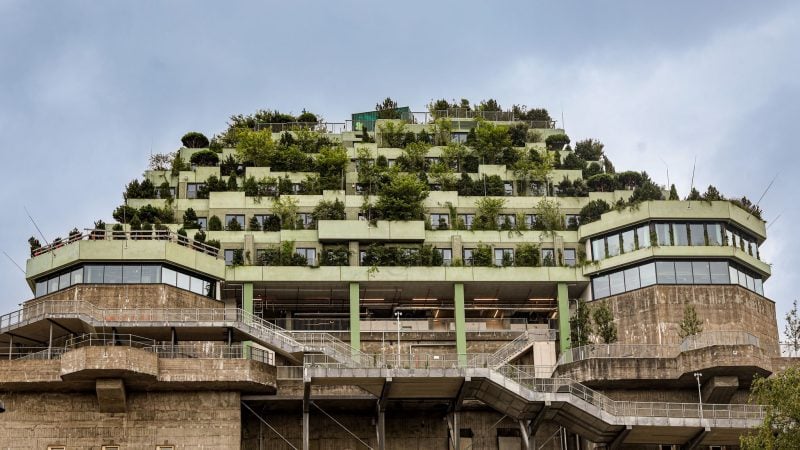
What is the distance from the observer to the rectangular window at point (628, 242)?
3046 inches

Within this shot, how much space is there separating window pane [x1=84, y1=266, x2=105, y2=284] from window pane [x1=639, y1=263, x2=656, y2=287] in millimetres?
32371

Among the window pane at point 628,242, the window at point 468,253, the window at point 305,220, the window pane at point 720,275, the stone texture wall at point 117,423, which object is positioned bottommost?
the stone texture wall at point 117,423

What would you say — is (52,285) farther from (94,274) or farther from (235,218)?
(235,218)

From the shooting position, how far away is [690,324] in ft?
236

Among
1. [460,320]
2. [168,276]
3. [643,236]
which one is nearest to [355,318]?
[460,320]

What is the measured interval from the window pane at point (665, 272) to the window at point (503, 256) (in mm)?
9679

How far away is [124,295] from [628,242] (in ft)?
101

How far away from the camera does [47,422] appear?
65.9m

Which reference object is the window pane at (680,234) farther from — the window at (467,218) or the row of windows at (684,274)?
the window at (467,218)

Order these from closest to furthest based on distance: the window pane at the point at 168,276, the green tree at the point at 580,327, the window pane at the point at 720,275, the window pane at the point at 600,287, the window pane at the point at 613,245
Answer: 1. the window pane at the point at 168,276
2. the green tree at the point at 580,327
3. the window pane at the point at 720,275
4. the window pane at the point at 600,287
5. the window pane at the point at 613,245

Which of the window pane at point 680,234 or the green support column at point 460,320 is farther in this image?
the green support column at point 460,320

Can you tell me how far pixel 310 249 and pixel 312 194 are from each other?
5.95 meters

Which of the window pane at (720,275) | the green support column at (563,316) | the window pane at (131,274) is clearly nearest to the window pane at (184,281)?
the window pane at (131,274)

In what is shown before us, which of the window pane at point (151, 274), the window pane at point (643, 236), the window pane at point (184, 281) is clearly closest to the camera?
the window pane at point (151, 274)
